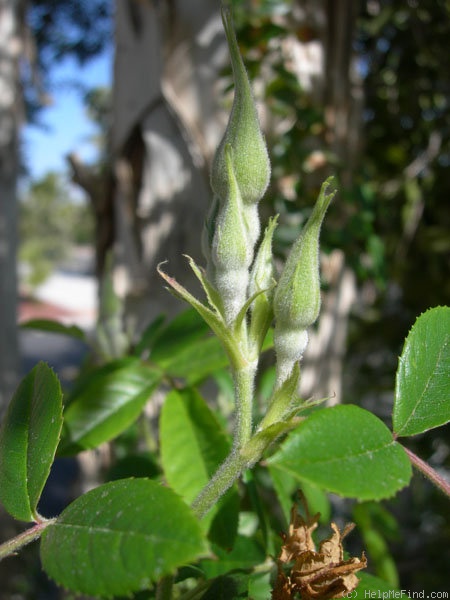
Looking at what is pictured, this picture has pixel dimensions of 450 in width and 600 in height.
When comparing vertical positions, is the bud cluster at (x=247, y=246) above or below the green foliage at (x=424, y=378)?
above

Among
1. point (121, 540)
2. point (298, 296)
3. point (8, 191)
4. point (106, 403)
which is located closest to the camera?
point (121, 540)

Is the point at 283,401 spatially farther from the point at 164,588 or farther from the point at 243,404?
the point at 164,588

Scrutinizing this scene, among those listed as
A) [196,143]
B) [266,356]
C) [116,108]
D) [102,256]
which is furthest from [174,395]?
[116,108]

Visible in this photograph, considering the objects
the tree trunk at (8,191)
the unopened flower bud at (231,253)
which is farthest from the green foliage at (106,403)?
the tree trunk at (8,191)

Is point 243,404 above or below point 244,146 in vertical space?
below

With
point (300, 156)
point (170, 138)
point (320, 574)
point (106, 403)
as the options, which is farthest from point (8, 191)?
point (320, 574)

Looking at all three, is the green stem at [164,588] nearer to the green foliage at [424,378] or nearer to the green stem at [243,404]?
the green stem at [243,404]

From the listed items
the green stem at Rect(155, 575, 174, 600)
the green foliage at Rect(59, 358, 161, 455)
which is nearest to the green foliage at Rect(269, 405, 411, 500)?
the green stem at Rect(155, 575, 174, 600)

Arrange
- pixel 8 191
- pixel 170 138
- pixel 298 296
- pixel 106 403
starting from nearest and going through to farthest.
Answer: pixel 298 296 < pixel 106 403 < pixel 170 138 < pixel 8 191
